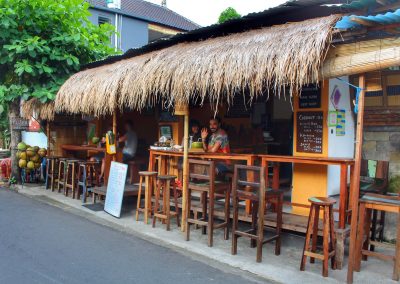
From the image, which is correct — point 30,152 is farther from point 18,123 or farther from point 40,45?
point 40,45

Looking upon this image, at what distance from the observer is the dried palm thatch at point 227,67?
4.45m

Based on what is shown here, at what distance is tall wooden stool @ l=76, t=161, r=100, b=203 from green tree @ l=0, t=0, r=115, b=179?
1.98 meters

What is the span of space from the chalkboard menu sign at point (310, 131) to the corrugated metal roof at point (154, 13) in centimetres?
1677

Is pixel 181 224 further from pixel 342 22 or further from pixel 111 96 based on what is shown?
pixel 342 22

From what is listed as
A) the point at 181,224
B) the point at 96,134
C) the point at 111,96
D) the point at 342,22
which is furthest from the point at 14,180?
the point at 342,22

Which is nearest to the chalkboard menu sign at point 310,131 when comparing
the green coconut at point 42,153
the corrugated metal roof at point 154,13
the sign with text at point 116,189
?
the sign with text at point 116,189

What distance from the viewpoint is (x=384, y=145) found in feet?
19.5

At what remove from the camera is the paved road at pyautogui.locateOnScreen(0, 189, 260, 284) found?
4.48 metres

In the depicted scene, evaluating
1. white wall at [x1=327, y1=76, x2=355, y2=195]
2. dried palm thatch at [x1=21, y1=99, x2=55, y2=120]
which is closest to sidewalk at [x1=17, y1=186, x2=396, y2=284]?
white wall at [x1=327, y1=76, x2=355, y2=195]

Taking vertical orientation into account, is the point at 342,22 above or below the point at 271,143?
above

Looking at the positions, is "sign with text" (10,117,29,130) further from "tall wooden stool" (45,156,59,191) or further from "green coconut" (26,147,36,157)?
"tall wooden stool" (45,156,59,191)

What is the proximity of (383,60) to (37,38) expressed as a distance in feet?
28.0

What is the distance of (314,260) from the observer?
16.5 feet

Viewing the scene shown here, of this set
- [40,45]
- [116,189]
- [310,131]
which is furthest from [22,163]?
[310,131]
